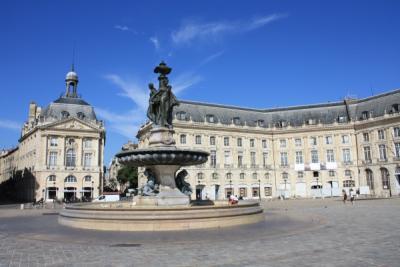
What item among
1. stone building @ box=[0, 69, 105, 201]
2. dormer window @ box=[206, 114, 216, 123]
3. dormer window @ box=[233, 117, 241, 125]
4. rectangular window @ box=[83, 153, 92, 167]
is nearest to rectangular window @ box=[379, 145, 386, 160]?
dormer window @ box=[233, 117, 241, 125]

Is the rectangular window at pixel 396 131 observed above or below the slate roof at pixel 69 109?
below

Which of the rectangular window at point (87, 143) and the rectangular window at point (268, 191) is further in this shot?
the rectangular window at point (268, 191)

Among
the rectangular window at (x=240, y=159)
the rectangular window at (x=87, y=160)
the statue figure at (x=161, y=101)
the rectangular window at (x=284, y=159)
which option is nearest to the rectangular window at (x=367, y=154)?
the rectangular window at (x=284, y=159)

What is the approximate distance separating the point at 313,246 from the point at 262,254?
77.3 inches

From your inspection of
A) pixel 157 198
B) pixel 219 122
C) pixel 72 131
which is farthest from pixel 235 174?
pixel 157 198

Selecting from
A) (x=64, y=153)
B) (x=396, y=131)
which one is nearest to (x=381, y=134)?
(x=396, y=131)

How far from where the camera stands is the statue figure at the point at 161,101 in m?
20.5

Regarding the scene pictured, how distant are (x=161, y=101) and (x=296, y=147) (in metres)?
58.1

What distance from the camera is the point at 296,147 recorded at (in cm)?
7431

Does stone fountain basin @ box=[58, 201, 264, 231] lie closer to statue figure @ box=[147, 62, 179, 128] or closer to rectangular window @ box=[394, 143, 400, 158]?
statue figure @ box=[147, 62, 179, 128]

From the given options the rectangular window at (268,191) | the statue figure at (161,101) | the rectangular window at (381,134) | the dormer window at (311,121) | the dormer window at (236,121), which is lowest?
the rectangular window at (268,191)

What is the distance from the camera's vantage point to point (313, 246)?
10.4m

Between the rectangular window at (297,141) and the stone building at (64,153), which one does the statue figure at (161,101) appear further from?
the rectangular window at (297,141)

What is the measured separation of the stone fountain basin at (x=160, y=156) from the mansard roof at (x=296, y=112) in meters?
50.0
